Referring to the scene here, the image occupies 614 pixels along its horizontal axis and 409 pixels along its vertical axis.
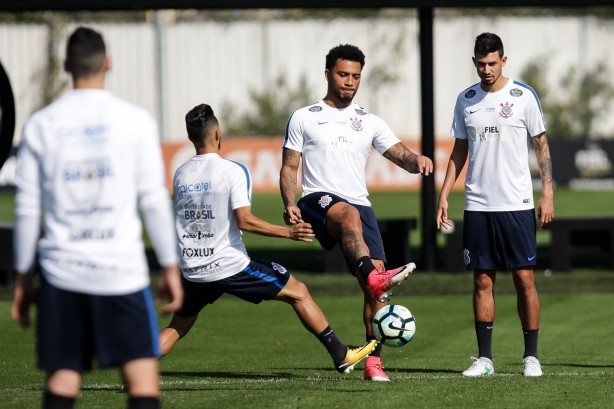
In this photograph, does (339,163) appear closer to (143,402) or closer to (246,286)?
(246,286)

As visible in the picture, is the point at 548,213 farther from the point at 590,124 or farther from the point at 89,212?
the point at 590,124

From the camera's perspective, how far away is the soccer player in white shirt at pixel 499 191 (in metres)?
8.38

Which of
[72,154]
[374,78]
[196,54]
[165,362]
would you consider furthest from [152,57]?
[72,154]

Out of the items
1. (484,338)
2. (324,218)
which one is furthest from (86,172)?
(484,338)

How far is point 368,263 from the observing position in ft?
25.9

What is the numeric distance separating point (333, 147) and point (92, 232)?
337cm

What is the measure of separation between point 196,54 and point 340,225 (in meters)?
36.0

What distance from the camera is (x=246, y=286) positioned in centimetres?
779

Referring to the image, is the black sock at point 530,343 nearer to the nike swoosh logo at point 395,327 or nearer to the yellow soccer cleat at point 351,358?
the nike swoosh logo at point 395,327

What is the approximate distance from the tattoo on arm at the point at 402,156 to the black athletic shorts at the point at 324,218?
1.24ft

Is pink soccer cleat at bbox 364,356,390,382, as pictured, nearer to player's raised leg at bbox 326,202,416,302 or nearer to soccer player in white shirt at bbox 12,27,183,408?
player's raised leg at bbox 326,202,416,302

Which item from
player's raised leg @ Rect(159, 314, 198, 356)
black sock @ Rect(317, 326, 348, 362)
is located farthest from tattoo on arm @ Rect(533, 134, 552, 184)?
player's raised leg @ Rect(159, 314, 198, 356)

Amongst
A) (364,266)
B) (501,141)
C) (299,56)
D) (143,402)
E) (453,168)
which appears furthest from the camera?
(299,56)

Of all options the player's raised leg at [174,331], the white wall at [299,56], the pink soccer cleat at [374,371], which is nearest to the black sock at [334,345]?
the pink soccer cleat at [374,371]
